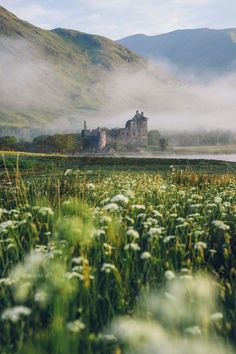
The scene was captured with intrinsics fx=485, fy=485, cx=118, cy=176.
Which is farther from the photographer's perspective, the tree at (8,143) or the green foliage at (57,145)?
the tree at (8,143)

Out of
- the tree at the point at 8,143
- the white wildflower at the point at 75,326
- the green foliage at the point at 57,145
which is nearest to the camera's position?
the white wildflower at the point at 75,326

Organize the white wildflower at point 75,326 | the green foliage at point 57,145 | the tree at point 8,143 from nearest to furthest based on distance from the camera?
1. the white wildflower at point 75,326
2. the green foliage at point 57,145
3. the tree at point 8,143

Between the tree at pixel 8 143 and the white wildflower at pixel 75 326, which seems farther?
the tree at pixel 8 143

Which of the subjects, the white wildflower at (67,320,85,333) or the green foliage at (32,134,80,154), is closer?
the white wildflower at (67,320,85,333)

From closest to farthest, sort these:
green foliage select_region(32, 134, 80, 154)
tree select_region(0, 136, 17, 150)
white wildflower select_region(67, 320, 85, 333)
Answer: white wildflower select_region(67, 320, 85, 333) < green foliage select_region(32, 134, 80, 154) < tree select_region(0, 136, 17, 150)

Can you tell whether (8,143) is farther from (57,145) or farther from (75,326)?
(75,326)

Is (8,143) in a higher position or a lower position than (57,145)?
higher

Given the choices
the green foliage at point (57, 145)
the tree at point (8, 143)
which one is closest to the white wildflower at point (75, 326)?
the green foliage at point (57, 145)

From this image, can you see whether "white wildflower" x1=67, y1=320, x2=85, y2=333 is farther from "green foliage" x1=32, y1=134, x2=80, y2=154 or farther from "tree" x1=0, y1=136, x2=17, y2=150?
"tree" x1=0, y1=136, x2=17, y2=150

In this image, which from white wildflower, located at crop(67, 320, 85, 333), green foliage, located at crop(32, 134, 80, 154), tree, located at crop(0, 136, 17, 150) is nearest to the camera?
white wildflower, located at crop(67, 320, 85, 333)

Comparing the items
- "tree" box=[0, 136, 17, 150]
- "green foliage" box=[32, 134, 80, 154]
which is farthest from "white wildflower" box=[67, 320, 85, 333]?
"tree" box=[0, 136, 17, 150]

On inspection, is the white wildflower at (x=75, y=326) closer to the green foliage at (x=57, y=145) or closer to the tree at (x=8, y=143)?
the green foliage at (x=57, y=145)

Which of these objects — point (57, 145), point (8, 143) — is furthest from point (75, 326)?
point (8, 143)

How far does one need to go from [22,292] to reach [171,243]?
4.26m
